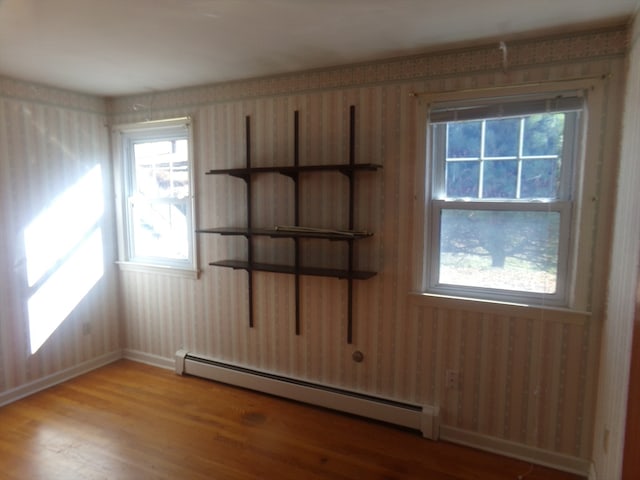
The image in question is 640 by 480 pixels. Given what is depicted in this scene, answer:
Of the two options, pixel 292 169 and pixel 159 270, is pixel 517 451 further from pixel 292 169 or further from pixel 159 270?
pixel 159 270

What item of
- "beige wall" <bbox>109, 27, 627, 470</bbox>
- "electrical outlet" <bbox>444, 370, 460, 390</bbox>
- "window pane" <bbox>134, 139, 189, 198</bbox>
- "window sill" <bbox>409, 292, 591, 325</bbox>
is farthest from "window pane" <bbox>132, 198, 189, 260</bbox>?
"electrical outlet" <bbox>444, 370, 460, 390</bbox>

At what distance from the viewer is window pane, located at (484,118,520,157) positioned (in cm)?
222

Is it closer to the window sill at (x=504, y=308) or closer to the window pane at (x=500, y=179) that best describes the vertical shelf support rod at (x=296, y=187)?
the window sill at (x=504, y=308)

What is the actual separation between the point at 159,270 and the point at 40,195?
1048 millimetres

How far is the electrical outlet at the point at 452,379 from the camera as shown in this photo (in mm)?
2436

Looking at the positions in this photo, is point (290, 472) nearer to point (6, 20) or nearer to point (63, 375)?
point (63, 375)

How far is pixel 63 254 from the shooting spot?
3193mm

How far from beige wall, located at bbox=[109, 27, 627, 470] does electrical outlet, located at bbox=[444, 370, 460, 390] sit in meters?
0.04

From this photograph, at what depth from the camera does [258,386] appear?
9.93ft

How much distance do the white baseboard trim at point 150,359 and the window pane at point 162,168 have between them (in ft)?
4.74

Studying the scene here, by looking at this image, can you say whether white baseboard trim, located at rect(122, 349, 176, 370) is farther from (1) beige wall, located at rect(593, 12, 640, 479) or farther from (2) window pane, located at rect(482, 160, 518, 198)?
(1) beige wall, located at rect(593, 12, 640, 479)

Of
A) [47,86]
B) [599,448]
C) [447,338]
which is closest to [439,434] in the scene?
[447,338]

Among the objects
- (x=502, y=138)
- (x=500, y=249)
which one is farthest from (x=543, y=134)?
(x=500, y=249)

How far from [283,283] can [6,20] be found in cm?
212
